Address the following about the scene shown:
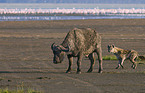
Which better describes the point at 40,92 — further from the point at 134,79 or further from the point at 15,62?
the point at 15,62

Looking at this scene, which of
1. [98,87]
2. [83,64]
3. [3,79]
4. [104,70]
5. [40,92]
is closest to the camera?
[40,92]

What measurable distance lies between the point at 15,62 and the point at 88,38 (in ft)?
18.0

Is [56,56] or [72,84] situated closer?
[72,84]

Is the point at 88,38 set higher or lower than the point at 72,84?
higher

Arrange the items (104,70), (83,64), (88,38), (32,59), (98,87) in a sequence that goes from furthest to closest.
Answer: (32,59)
(83,64)
(104,70)
(88,38)
(98,87)

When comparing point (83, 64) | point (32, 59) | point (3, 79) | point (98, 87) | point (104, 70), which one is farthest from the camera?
point (32, 59)

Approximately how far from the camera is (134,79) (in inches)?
699

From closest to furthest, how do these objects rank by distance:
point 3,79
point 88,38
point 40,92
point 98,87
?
point 40,92
point 98,87
point 3,79
point 88,38

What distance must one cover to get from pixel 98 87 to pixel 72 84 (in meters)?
1.03

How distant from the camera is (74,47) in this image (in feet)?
60.1

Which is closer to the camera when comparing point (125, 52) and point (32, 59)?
point (125, 52)

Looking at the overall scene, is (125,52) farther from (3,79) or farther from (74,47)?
(3,79)

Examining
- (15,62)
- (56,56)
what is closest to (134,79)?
(56,56)

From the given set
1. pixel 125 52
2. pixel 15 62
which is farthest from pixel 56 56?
pixel 15 62
